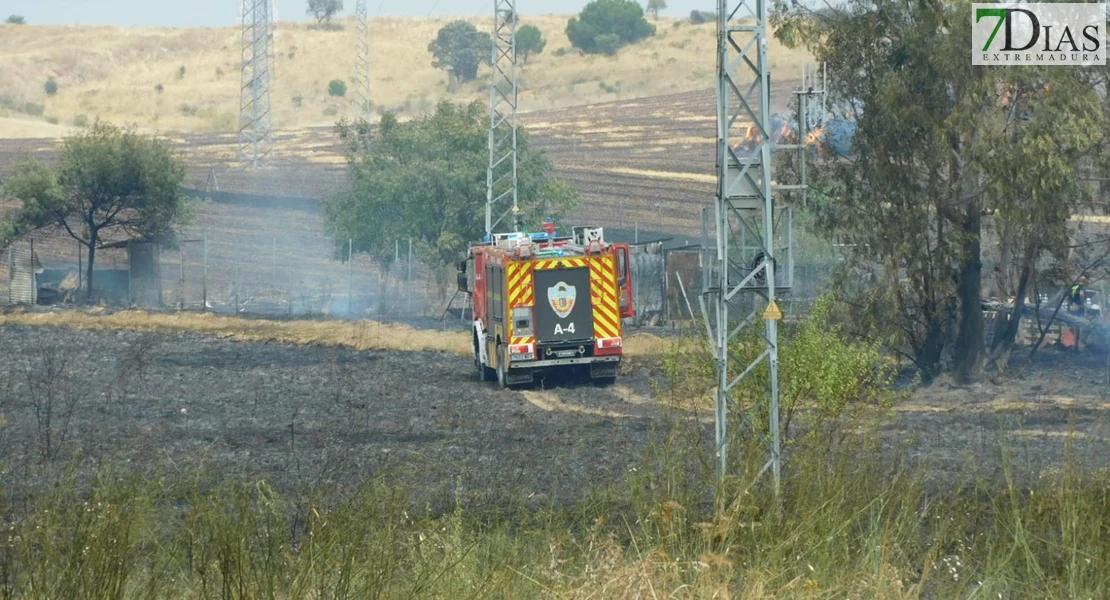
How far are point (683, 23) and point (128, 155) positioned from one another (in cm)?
9216

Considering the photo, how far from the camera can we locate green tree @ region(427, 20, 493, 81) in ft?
391

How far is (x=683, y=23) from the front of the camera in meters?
133

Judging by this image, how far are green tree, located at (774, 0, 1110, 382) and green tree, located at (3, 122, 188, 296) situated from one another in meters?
26.9

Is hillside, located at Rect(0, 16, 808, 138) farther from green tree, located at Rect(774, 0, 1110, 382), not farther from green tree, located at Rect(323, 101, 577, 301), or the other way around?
green tree, located at Rect(774, 0, 1110, 382)

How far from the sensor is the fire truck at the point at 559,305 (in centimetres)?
2502

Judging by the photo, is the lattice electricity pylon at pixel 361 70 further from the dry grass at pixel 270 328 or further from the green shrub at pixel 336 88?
the dry grass at pixel 270 328

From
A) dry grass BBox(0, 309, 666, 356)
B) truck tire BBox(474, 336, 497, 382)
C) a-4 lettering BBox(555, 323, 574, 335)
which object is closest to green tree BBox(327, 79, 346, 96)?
dry grass BBox(0, 309, 666, 356)

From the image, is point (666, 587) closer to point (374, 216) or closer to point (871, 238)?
point (871, 238)

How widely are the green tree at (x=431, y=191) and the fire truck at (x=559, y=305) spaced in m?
18.5

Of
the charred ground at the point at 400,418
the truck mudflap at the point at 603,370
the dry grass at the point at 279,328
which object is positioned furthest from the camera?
the dry grass at the point at 279,328

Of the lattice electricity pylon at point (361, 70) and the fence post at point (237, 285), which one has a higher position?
the lattice electricity pylon at point (361, 70)

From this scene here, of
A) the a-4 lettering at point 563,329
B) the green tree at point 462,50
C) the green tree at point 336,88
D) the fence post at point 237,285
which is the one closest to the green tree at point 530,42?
the green tree at point 462,50

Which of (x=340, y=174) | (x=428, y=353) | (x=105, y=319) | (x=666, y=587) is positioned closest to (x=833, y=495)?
(x=666, y=587)

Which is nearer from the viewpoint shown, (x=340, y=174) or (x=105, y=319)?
(x=105, y=319)
